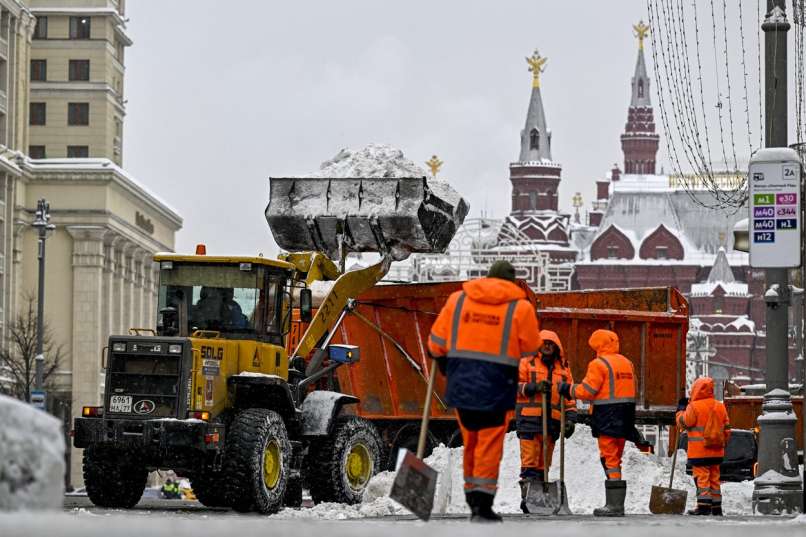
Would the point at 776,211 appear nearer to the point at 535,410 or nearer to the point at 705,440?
the point at 535,410

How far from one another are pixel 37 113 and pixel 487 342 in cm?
8775

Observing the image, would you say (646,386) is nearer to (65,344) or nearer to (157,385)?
(157,385)

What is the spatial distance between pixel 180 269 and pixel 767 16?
19.6 feet

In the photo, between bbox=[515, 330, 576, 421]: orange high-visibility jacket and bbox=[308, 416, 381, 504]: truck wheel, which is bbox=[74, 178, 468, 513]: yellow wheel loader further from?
bbox=[515, 330, 576, 421]: orange high-visibility jacket

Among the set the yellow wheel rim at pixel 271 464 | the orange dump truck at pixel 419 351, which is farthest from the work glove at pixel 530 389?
the orange dump truck at pixel 419 351

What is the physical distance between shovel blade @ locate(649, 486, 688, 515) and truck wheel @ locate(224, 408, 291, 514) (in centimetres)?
334

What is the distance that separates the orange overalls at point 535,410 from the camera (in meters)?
17.3

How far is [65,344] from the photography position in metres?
86.9

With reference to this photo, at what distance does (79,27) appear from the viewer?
96562 millimetres

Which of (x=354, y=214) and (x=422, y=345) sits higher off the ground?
(x=354, y=214)

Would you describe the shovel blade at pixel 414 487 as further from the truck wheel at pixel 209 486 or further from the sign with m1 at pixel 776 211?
the truck wheel at pixel 209 486

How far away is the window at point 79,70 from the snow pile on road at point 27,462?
90892 mm

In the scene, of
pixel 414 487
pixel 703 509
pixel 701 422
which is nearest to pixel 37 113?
pixel 701 422

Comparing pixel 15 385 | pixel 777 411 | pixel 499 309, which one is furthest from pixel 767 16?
pixel 15 385
